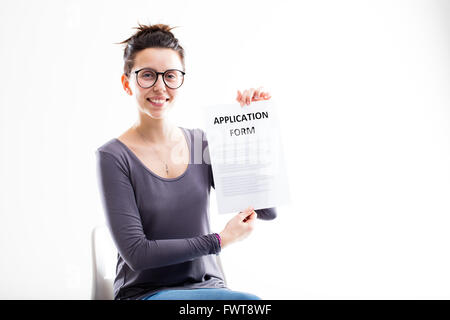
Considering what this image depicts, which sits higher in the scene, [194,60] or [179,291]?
[194,60]

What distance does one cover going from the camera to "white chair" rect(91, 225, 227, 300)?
52.1 inches

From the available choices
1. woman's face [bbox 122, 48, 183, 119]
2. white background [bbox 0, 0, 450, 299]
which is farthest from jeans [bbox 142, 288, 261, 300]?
white background [bbox 0, 0, 450, 299]

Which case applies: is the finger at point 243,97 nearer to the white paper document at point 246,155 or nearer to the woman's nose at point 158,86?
the white paper document at point 246,155

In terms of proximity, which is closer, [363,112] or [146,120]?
[146,120]

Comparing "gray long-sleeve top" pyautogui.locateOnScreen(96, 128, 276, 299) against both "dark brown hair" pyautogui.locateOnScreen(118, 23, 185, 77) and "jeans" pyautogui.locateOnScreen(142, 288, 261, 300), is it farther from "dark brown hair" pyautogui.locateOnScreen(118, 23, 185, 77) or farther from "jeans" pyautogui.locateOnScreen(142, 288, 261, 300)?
"dark brown hair" pyautogui.locateOnScreen(118, 23, 185, 77)

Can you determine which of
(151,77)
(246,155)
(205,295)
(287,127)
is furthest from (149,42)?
(287,127)

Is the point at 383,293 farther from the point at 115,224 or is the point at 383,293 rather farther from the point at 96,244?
the point at 115,224

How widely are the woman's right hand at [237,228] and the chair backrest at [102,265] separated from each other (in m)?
0.49

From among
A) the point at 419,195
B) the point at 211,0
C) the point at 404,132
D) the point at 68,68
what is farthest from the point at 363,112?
the point at 68,68

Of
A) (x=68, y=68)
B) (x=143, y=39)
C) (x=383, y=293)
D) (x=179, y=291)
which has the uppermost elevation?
(x=68, y=68)

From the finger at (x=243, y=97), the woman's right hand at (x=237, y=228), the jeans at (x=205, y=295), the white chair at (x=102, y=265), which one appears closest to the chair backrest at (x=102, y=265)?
the white chair at (x=102, y=265)

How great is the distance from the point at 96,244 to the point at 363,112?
185 cm

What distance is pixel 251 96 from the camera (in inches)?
45.1

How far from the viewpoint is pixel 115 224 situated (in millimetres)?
1049
